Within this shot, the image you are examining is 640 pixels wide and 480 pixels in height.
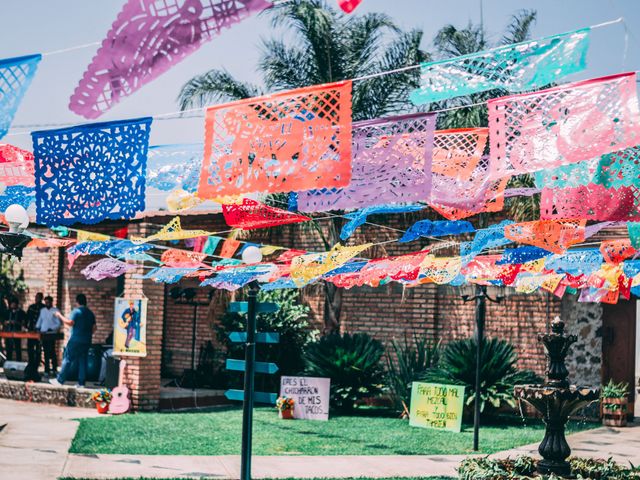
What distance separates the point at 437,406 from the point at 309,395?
230cm

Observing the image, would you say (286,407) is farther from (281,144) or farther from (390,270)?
(281,144)

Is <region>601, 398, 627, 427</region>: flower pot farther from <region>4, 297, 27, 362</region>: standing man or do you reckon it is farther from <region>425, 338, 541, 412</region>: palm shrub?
<region>4, 297, 27, 362</region>: standing man

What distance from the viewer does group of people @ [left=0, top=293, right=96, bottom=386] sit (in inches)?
607

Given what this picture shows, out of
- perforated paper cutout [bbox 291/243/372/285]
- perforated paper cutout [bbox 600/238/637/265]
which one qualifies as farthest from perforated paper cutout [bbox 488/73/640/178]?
perforated paper cutout [bbox 291/243/372/285]

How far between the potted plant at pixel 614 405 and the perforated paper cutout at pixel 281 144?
10.4 m

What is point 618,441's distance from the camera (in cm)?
1271

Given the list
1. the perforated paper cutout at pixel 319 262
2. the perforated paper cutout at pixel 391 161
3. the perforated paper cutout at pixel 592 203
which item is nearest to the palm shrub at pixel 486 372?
the perforated paper cutout at pixel 319 262

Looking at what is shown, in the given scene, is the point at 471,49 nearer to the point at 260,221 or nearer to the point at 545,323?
the point at 545,323

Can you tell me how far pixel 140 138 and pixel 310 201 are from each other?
1.33 metres

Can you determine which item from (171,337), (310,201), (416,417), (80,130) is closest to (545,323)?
(416,417)

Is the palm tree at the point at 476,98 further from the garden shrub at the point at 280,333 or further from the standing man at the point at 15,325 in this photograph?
the standing man at the point at 15,325

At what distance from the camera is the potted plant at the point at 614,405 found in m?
14.4

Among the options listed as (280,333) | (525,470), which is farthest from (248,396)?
(280,333)

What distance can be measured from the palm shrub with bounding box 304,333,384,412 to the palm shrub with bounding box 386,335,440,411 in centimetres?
30
